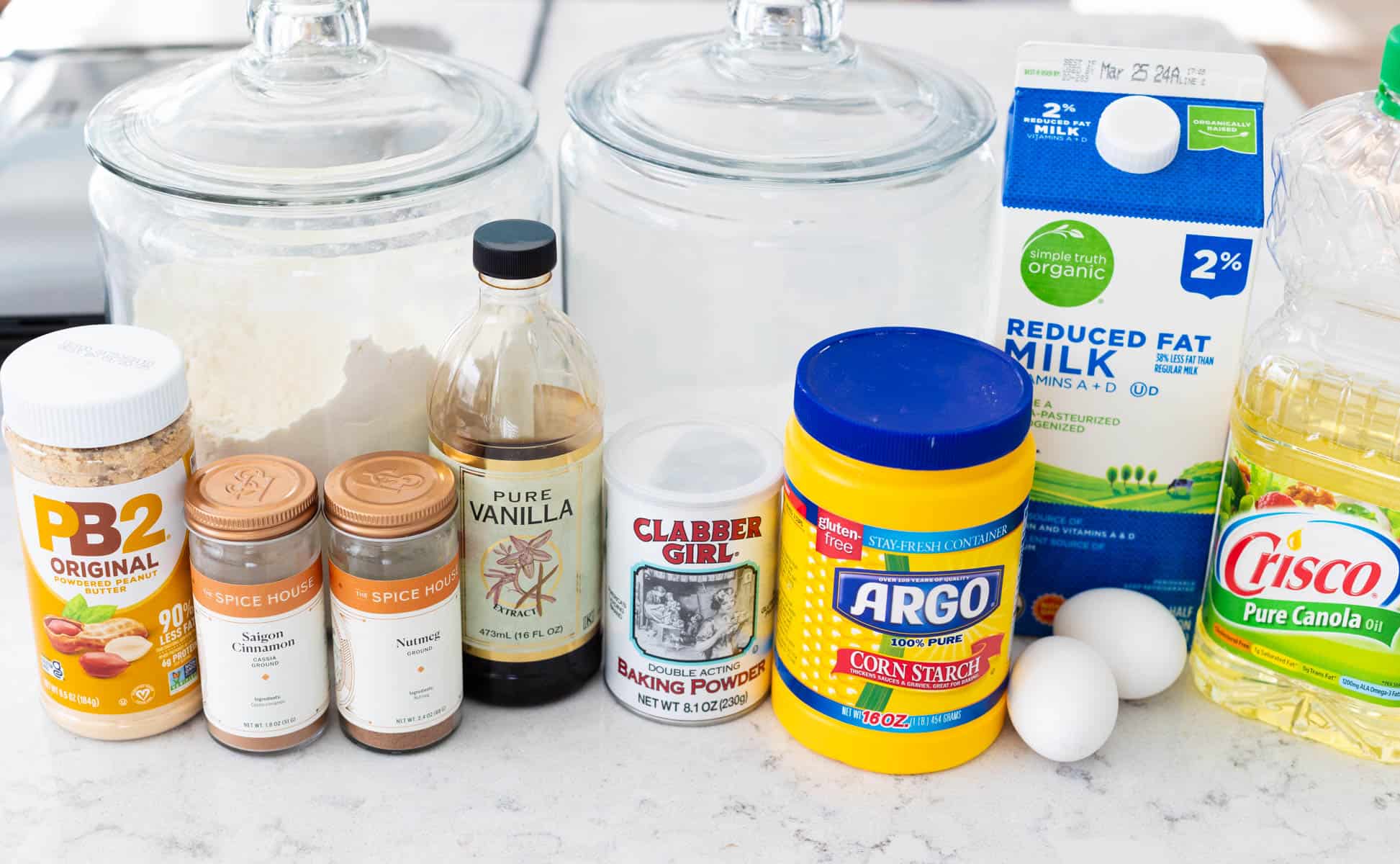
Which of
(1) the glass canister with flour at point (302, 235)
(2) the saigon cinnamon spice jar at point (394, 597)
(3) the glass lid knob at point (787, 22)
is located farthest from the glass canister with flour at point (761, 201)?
(2) the saigon cinnamon spice jar at point (394, 597)

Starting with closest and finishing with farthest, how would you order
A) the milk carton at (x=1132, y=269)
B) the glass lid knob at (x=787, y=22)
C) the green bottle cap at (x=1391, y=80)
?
1. the green bottle cap at (x=1391, y=80)
2. the milk carton at (x=1132, y=269)
3. the glass lid knob at (x=787, y=22)

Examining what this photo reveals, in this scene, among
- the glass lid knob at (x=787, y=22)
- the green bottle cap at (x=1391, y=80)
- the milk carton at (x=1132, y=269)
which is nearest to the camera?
the green bottle cap at (x=1391, y=80)

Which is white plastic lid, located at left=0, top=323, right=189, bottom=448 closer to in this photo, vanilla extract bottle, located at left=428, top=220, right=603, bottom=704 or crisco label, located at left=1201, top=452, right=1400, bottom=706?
vanilla extract bottle, located at left=428, top=220, right=603, bottom=704

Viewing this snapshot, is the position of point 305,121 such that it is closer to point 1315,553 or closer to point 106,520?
point 106,520

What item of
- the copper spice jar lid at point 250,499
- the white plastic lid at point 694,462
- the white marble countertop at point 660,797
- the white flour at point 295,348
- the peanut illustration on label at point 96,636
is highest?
the white flour at point 295,348

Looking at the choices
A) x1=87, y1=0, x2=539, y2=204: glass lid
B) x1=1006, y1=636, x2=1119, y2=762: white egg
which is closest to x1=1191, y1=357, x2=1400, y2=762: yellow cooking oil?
x1=1006, y1=636, x2=1119, y2=762: white egg

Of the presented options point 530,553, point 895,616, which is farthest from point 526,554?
point 895,616

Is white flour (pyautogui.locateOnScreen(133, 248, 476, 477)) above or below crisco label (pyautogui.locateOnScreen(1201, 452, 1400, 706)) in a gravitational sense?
above

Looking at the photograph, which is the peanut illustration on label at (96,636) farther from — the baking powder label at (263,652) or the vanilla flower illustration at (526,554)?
the vanilla flower illustration at (526,554)

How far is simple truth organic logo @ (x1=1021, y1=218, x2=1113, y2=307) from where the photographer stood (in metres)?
0.89

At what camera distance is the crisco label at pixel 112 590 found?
0.82m

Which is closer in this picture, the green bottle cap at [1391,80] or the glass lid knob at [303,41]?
the green bottle cap at [1391,80]

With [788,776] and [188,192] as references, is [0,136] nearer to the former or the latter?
[188,192]

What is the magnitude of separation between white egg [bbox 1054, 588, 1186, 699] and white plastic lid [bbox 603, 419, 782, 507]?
0.23 metres
